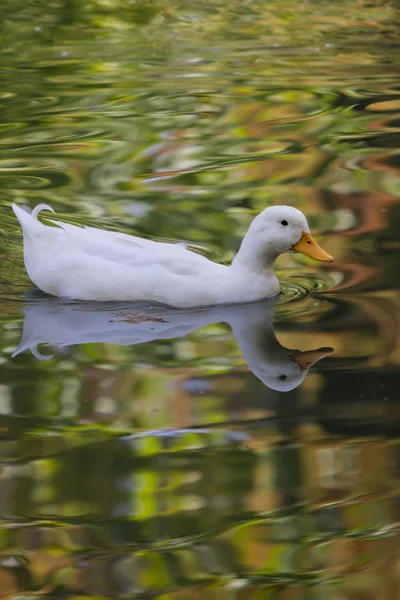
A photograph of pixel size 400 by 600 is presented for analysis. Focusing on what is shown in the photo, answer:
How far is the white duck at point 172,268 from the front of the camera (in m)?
7.32

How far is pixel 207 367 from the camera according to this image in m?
6.55

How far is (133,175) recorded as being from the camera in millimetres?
10695

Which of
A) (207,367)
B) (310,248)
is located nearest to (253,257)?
(310,248)

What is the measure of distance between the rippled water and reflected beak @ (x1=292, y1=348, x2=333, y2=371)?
0.02m

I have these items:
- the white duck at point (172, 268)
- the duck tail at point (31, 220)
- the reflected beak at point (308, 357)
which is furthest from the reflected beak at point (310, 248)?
the duck tail at point (31, 220)

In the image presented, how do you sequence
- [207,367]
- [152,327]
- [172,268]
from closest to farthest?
1. [207,367]
2. [152,327]
3. [172,268]

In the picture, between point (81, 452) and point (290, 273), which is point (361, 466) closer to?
point (81, 452)

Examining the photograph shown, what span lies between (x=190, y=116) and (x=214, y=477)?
803 cm

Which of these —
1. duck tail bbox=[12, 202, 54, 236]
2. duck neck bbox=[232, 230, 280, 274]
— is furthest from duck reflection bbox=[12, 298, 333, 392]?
duck tail bbox=[12, 202, 54, 236]

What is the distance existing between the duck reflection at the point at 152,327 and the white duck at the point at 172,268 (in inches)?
3.2

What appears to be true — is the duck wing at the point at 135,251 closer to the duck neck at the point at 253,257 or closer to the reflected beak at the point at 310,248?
the duck neck at the point at 253,257

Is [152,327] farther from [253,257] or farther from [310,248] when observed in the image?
[310,248]

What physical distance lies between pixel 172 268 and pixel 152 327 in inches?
16.2

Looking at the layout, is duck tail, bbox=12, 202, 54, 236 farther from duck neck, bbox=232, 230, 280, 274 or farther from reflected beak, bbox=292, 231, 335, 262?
reflected beak, bbox=292, 231, 335, 262
